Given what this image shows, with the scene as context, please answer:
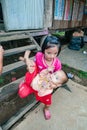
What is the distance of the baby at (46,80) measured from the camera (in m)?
1.95

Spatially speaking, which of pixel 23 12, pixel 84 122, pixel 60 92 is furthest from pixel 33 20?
pixel 84 122

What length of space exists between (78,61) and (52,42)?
9.94ft

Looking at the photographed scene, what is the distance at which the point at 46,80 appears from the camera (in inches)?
79.1

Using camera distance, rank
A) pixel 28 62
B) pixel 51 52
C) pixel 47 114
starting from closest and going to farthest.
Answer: pixel 28 62, pixel 51 52, pixel 47 114

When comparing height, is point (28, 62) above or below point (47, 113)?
above

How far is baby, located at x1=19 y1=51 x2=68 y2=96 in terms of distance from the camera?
1950mm

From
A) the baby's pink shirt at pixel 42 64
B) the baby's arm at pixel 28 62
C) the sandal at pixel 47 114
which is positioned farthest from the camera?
the sandal at pixel 47 114

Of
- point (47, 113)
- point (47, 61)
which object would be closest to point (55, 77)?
point (47, 61)

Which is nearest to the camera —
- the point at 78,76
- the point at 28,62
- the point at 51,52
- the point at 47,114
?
the point at 28,62

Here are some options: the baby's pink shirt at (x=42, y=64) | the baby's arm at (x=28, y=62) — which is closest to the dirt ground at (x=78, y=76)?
the baby's pink shirt at (x=42, y=64)

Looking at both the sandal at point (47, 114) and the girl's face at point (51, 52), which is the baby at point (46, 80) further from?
the sandal at point (47, 114)

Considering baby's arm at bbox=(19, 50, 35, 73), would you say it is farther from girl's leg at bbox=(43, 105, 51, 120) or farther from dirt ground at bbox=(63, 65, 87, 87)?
dirt ground at bbox=(63, 65, 87, 87)

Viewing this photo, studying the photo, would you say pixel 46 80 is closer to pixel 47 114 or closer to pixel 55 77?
pixel 55 77

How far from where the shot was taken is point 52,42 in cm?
195
